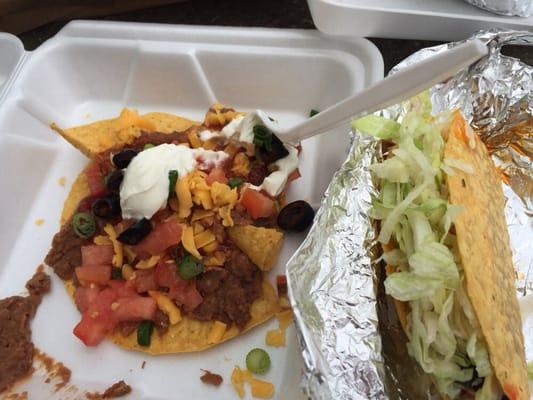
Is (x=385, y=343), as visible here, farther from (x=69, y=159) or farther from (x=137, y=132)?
(x=69, y=159)

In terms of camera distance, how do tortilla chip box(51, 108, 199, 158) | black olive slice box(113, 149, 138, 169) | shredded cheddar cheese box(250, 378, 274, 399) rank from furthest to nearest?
tortilla chip box(51, 108, 199, 158)
black olive slice box(113, 149, 138, 169)
shredded cheddar cheese box(250, 378, 274, 399)

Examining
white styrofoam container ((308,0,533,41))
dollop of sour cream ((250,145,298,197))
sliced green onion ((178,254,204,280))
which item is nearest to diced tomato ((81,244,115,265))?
sliced green onion ((178,254,204,280))

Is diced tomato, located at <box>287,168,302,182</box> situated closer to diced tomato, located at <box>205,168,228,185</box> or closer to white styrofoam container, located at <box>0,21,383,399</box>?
white styrofoam container, located at <box>0,21,383,399</box>

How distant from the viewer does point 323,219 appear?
1.14 m

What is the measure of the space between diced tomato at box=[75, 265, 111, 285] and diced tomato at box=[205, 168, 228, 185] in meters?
0.38

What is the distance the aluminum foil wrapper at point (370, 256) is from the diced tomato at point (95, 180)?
0.76 m

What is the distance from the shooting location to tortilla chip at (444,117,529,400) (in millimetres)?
968

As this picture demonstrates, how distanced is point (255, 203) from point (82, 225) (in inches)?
20.4

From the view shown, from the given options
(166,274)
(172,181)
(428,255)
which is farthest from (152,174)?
(428,255)

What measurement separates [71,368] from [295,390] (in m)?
0.61

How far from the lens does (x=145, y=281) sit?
1.43 meters

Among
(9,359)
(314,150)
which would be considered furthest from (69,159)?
(314,150)

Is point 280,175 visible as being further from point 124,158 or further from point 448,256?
point 448,256

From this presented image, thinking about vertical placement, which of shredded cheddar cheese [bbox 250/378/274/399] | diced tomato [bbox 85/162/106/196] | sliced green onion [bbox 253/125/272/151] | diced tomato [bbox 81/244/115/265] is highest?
sliced green onion [bbox 253/125/272/151]
